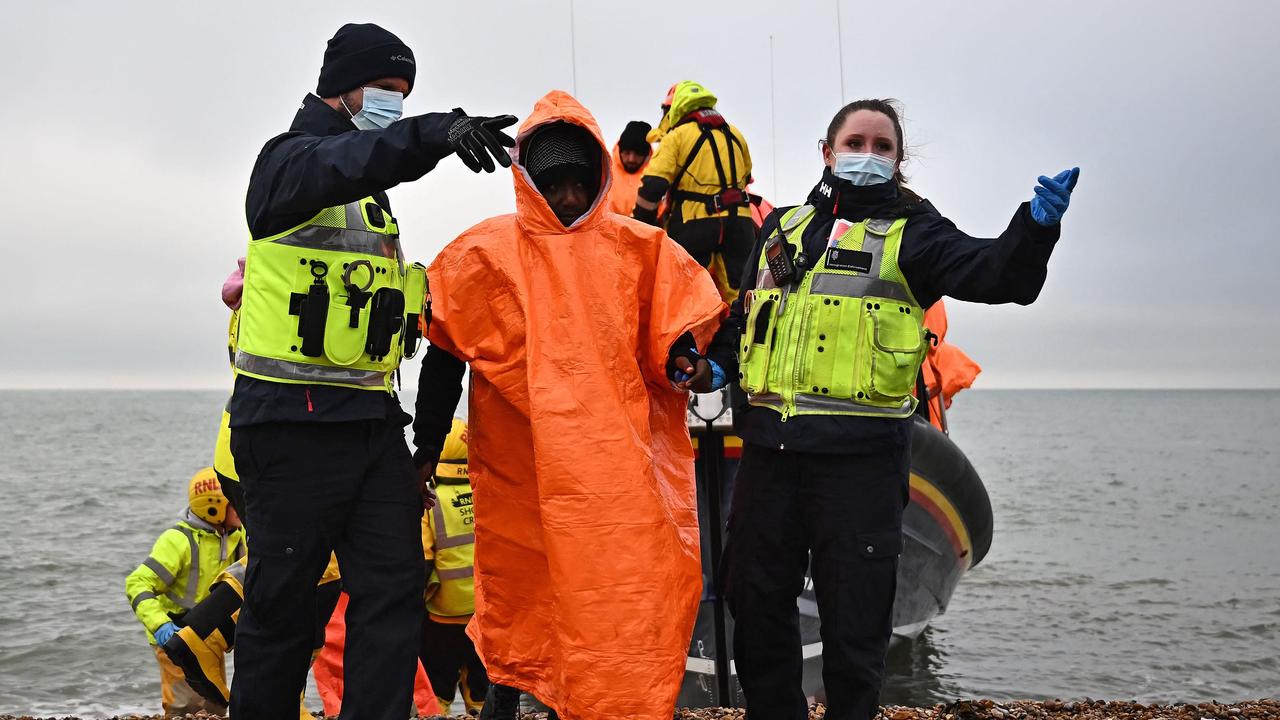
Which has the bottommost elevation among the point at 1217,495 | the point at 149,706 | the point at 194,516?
the point at 1217,495

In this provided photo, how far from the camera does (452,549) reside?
630 cm

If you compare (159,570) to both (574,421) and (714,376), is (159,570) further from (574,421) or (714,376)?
(714,376)

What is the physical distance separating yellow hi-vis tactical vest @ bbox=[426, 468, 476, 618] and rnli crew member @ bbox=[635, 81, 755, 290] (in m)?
1.88

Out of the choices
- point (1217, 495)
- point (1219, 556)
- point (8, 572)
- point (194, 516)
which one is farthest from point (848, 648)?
point (1217, 495)

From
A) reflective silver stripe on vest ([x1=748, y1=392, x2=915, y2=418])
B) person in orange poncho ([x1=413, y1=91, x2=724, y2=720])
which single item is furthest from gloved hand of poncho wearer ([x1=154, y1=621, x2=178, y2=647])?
reflective silver stripe on vest ([x1=748, y1=392, x2=915, y2=418])

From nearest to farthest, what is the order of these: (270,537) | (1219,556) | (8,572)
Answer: (270,537) → (8,572) → (1219,556)

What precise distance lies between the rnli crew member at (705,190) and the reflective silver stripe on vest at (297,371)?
3482 millimetres

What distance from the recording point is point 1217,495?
30.0 metres

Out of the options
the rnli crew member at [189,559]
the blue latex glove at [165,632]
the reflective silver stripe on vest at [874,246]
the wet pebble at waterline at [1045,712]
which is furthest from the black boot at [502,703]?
the rnli crew member at [189,559]

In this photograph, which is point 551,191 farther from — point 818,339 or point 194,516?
point 194,516

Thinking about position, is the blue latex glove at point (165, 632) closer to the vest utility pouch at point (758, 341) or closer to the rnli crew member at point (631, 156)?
the vest utility pouch at point (758, 341)

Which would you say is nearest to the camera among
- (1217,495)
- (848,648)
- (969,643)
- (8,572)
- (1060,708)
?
(848,648)

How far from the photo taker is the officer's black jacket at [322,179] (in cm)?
307

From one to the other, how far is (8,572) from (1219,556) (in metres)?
17.2
